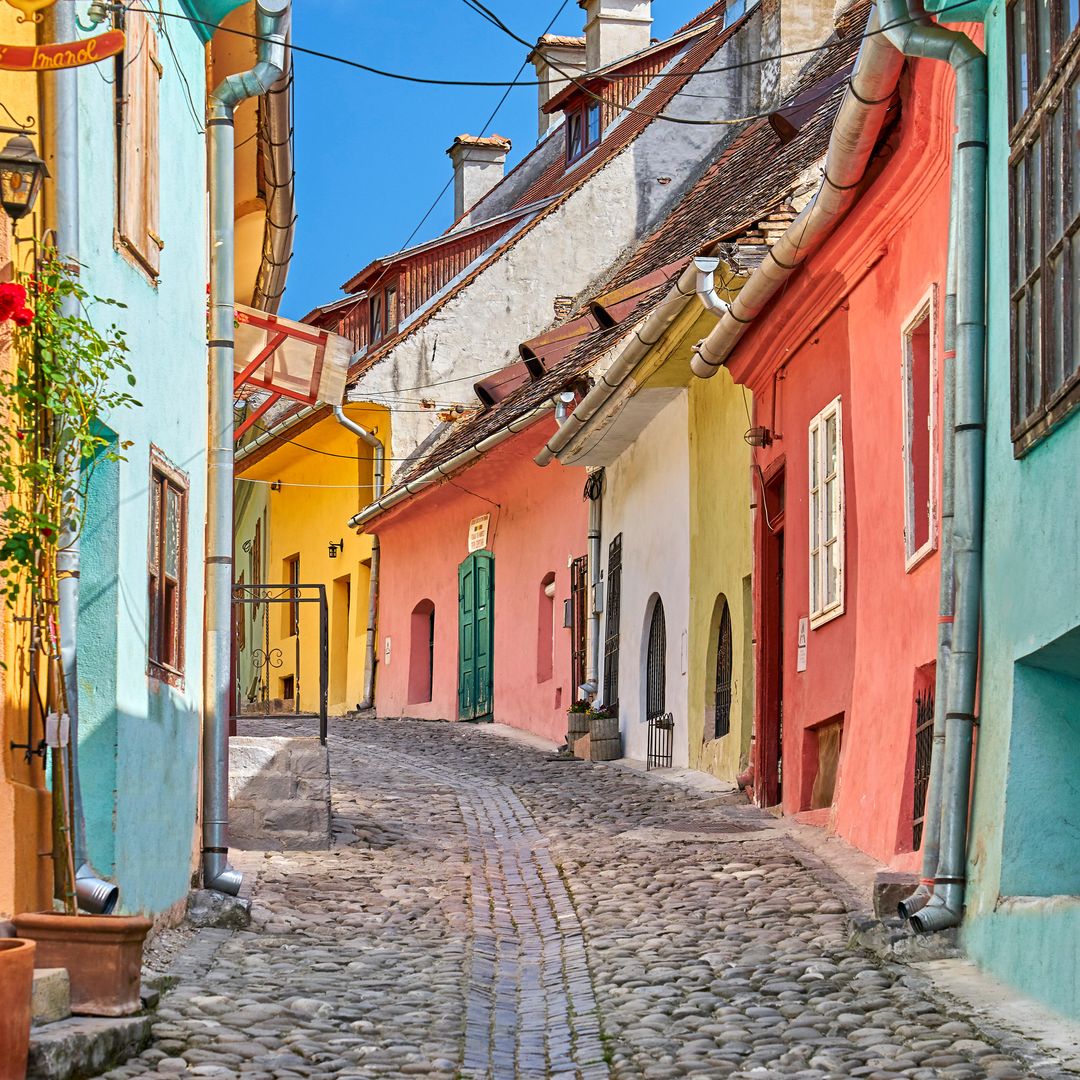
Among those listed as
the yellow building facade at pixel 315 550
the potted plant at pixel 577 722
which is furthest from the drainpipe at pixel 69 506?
the yellow building facade at pixel 315 550

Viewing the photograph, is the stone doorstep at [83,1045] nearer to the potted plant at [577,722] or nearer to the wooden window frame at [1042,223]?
the wooden window frame at [1042,223]

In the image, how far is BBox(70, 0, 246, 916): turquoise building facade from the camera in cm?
838

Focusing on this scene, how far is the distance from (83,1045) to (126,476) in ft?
10.6

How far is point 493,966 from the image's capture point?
8.73 metres

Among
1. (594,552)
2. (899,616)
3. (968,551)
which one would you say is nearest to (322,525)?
(594,552)

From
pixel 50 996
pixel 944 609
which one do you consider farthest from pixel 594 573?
pixel 50 996

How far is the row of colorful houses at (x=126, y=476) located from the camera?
740cm

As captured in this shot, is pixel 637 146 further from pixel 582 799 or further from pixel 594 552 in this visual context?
pixel 582 799

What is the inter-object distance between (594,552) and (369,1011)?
13.1 m

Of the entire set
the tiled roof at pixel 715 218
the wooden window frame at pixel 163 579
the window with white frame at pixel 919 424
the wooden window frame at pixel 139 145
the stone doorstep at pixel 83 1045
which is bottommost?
the stone doorstep at pixel 83 1045

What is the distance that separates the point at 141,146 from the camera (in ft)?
30.2

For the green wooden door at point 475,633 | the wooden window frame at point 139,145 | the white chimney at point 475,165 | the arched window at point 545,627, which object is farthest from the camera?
the white chimney at point 475,165

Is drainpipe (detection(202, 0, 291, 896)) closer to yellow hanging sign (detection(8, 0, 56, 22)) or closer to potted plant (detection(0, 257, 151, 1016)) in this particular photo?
potted plant (detection(0, 257, 151, 1016))

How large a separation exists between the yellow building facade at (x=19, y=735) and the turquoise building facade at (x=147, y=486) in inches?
18.2
